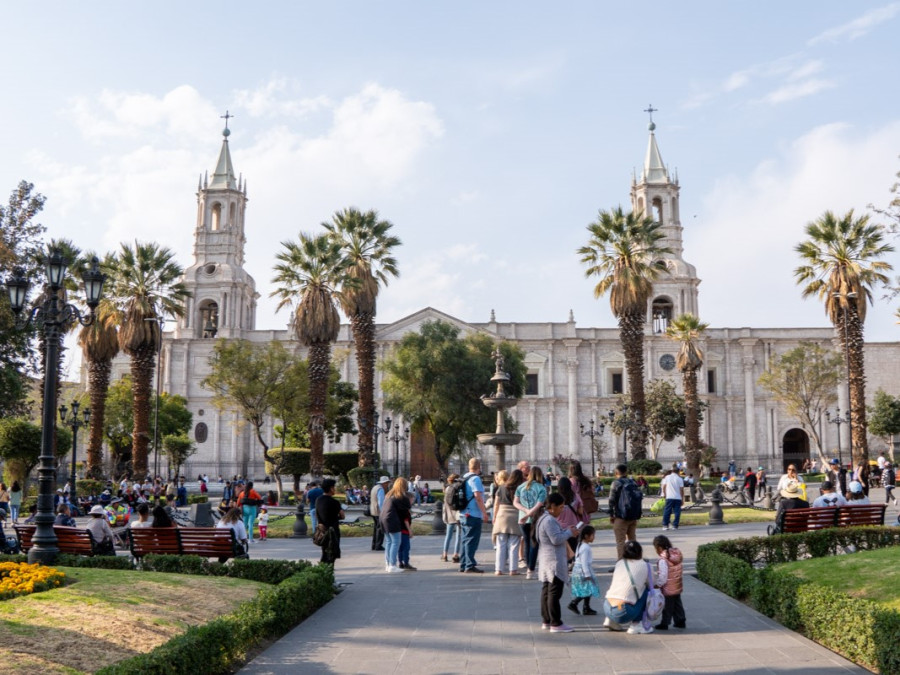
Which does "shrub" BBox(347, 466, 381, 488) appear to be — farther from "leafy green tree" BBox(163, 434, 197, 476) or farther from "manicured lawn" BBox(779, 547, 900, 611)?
"manicured lawn" BBox(779, 547, 900, 611)

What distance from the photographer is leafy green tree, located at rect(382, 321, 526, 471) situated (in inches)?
1614

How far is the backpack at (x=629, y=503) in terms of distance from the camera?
38.2ft

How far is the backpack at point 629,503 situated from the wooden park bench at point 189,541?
5.29 metres

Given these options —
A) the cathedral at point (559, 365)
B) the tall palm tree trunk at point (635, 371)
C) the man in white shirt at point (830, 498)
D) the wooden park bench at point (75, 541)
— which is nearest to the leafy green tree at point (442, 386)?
the tall palm tree trunk at point (635, 371)

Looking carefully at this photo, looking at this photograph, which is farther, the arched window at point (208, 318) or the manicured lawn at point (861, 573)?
the arched window at point (208, 318)

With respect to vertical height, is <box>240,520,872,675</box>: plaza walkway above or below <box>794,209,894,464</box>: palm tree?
below

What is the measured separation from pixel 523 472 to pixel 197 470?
48.3 meters

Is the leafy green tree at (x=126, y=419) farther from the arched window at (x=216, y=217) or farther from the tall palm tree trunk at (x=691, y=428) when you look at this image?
the tall palm tree trunk at (x=691, y=428)

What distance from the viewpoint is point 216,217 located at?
60094 millimetres

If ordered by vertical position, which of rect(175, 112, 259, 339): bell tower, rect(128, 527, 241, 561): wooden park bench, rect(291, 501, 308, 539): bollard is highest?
rect(175, 112, 259, 339): bell tower

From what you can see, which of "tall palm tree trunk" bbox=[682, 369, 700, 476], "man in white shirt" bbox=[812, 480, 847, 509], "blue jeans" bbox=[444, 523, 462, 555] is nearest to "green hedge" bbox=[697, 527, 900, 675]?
"man in white shirt" bbox=[812, 480, 847, 509]

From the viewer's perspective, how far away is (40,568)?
10.4 meters

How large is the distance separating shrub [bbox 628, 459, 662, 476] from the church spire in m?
34.9

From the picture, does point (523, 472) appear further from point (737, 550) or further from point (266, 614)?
point (266, 614)
